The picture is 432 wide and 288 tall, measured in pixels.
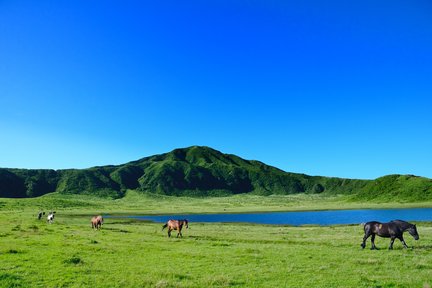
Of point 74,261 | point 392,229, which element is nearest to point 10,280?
point 74,261

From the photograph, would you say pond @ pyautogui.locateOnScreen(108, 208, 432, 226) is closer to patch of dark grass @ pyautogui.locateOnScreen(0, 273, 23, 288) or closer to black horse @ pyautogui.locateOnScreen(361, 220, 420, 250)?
black horse @ pyautogui.locateOnScreen(361, 220, 420, 250)

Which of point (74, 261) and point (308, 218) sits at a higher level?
point (74, 261)

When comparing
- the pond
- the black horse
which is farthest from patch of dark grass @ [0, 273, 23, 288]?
the pond

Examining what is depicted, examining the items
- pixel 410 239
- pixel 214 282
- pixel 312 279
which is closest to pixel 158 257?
pixel 214 282

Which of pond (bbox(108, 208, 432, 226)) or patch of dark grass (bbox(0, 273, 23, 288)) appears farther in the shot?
pond (bbox(108, 208, 432, 226))

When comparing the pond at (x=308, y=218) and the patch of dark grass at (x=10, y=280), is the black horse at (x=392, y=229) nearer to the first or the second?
the patch of dark grass at (x=10, y=280)

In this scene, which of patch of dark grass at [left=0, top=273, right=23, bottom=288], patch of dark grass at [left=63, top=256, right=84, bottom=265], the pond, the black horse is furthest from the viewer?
the pond

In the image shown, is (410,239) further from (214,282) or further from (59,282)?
(59,282)

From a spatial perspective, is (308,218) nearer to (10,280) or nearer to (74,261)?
(74,261)

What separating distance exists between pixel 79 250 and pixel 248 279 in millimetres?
15300

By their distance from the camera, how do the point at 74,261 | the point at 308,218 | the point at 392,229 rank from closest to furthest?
the point at 74,261 < the point at 392,229 < the point at 308,218

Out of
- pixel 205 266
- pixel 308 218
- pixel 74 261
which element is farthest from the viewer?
pixel 308 218

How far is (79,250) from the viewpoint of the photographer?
28.4 metres

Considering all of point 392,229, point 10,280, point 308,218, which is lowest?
point 308,218
